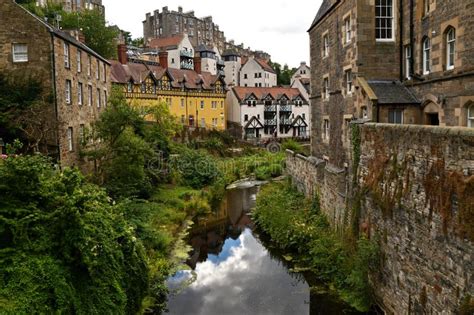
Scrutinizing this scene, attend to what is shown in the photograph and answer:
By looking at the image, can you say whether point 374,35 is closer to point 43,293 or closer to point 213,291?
point 213,291

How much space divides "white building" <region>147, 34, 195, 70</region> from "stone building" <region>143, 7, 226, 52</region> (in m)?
19.0

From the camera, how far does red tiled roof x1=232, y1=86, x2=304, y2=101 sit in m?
62.3

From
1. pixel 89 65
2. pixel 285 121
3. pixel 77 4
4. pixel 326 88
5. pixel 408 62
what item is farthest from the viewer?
pixel 77 4

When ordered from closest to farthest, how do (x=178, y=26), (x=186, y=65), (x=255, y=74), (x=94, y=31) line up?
(x=94, y=31) → (x=186, y=65) → (x=255, y=74) → (x=178, y=26)

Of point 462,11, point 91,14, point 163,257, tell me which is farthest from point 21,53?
point 91,14

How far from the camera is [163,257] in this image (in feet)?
60.9

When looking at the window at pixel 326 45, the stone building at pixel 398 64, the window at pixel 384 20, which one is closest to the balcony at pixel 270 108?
the window at pixel 326 45

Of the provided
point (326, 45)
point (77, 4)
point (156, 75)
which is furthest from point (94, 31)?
point (77, 4)

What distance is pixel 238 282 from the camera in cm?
1762

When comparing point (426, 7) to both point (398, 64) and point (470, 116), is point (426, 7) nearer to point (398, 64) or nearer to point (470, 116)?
point (398, 64)

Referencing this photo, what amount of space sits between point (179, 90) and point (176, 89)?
0.52 metres

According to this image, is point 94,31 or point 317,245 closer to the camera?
point 317,245

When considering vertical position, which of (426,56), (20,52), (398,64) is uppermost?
(20,52)

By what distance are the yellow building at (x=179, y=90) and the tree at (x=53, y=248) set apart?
35.4 metres
